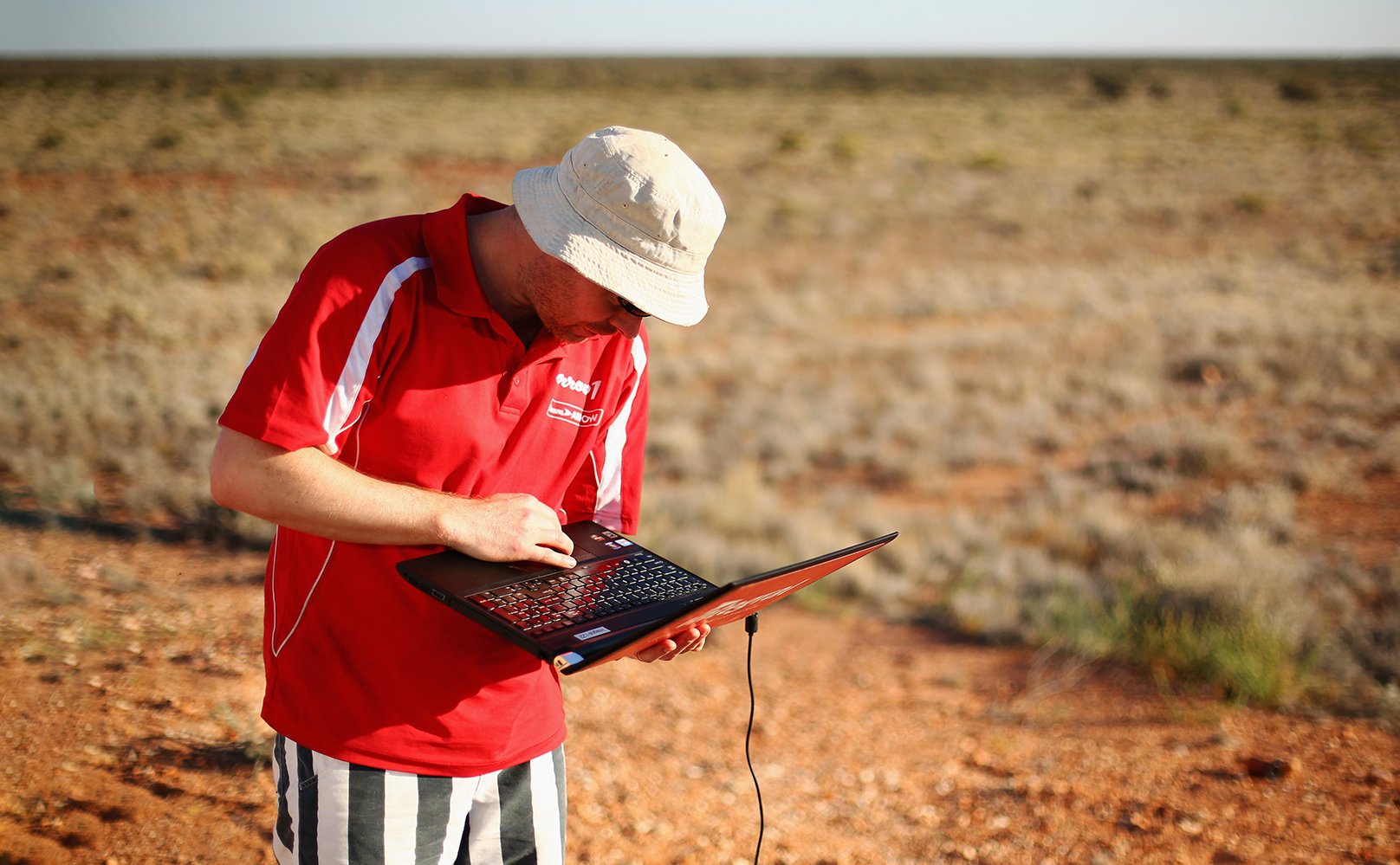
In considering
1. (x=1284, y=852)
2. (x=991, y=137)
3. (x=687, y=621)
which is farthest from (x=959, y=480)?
(x=991, y=137)

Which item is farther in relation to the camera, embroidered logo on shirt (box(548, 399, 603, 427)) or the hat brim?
embroidered logo on shirt (box(548, 399, 603, 427))

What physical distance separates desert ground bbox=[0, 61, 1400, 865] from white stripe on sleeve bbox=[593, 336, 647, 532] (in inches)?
68.6

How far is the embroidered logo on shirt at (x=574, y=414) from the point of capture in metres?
1.81

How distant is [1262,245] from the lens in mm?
21594

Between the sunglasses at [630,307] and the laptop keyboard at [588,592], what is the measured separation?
0.50 metres

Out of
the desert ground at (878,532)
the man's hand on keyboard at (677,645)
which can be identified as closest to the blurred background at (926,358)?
the desert ground at (878,532)

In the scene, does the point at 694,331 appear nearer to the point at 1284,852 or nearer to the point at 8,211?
the point at 1284,852

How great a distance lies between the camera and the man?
4.72 ft

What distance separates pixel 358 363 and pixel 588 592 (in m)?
0.58

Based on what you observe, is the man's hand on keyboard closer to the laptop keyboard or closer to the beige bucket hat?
the laptop keyboard

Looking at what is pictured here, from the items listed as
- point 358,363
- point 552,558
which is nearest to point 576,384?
point 552,558

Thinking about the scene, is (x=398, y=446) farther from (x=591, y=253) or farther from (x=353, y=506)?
(x=591, y=253)

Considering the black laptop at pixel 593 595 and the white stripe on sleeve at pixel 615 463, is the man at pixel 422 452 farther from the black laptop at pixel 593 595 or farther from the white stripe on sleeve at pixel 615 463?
the white stripe on sleeve at pixel 615 463

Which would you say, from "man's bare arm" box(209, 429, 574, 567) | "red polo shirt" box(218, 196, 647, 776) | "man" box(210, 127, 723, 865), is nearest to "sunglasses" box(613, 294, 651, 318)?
"man" box(210, 127, 723, 865)
